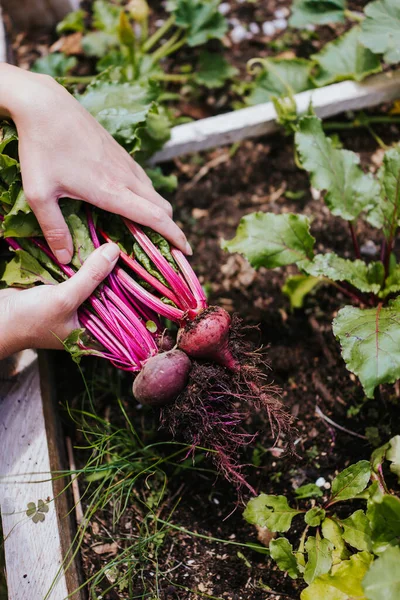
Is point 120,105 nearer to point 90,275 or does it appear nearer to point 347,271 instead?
point 90,275

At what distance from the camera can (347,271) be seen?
6.83ft

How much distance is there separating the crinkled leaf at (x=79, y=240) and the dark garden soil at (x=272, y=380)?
567 mm

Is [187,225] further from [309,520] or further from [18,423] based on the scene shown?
[309,520]

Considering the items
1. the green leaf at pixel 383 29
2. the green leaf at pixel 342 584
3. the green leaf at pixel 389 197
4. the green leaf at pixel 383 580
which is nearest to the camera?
the green leaf at pixel 383 580

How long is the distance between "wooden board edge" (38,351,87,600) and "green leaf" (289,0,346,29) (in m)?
2.07

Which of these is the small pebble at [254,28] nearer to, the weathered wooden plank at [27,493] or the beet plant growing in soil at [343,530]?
the weathered wooden plank at [27,493]

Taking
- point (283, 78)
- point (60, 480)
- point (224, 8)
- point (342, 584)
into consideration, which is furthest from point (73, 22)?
point (342, 584)

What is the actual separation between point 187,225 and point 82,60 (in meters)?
1.26

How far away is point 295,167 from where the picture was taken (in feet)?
9.13

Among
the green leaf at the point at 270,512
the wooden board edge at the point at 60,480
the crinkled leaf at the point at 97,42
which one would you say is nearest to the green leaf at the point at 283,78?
the crinkled leaf at the point at 97,42

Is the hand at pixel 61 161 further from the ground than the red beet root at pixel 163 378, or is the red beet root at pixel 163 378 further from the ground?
the hand at pixel 61 161

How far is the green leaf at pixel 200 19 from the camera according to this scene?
109 inches

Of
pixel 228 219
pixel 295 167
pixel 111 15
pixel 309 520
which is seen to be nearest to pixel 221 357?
pixel 309 520

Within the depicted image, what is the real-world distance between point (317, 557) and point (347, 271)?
103cm
